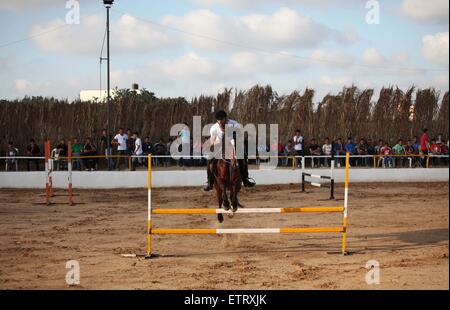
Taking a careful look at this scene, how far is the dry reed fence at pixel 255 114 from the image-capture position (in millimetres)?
26141

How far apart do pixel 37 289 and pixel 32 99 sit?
20555mm

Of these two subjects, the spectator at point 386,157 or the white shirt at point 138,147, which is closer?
the white shirt at point 138,147

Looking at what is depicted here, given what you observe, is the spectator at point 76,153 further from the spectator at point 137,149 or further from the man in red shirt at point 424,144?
the man in red shirt at point 424,144

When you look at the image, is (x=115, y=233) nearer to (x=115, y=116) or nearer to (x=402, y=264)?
(x=402, y=264)

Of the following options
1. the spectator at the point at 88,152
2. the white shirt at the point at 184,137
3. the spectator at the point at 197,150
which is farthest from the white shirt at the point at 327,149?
the spectator at the point at 88,152

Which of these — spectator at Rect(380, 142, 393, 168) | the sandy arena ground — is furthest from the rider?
spectator at Rect(380, 142, 393, 168)

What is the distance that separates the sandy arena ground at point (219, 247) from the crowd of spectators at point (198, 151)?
5221 mm

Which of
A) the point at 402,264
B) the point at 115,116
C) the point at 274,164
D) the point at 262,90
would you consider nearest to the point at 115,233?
the point at 402,264

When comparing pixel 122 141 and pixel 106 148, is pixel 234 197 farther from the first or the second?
pixel 106 148

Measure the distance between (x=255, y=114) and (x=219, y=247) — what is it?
18.2 metres

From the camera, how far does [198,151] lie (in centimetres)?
2428

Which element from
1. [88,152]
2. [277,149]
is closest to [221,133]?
[88,152]

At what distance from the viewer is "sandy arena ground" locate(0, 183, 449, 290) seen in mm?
8422

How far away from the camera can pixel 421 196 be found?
65.4 feet
